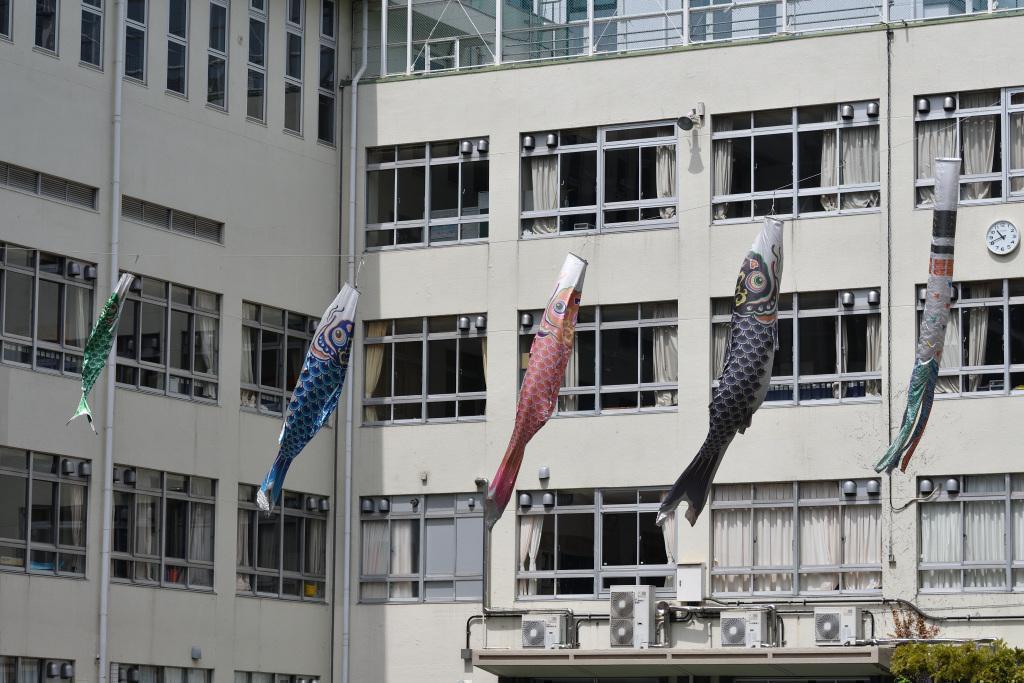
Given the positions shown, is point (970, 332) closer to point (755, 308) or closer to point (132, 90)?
point (755, 308)

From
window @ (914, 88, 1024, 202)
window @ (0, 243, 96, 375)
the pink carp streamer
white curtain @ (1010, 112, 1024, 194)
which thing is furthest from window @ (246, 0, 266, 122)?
white curtain @ (1010, 112, 1024, 194)

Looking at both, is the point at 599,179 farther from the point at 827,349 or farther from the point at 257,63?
the point at 257,63

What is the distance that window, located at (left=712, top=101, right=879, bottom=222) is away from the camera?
104 feet

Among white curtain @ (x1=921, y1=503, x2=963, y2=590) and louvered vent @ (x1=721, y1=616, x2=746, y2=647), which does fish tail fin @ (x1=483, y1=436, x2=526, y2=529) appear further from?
white curtain @ (x1=921, y1=503, x2=963, y2=590)

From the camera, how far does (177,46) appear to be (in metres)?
32.3

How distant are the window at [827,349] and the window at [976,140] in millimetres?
1857

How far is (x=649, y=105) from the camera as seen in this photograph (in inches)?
1296

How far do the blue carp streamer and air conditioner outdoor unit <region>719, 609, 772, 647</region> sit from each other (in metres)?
6.24

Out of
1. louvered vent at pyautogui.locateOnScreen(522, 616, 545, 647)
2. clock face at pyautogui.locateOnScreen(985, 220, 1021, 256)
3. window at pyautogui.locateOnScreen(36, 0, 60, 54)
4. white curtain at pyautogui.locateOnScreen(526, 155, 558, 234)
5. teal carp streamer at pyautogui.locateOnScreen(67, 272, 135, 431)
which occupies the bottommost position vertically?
louvered vent at pyautogui.locateOnScreen(522, 616, 545, 647)

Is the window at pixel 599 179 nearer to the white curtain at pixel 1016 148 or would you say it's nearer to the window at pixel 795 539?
the window at pixel 795 539

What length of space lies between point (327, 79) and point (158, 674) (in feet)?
33.3

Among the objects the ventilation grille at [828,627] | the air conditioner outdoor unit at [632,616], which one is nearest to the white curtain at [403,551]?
the air conditioner outdoor unit at [632,616]

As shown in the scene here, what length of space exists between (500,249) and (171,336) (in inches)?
208

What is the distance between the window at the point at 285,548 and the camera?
3275cm
